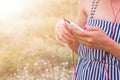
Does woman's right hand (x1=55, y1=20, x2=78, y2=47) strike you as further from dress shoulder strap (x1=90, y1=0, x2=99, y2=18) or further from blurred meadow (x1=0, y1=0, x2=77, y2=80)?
blurred meadow (x1=0, y1=0, x2=77, y2=80)

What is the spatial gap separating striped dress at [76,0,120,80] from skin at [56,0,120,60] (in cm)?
2

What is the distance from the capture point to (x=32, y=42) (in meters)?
1.66

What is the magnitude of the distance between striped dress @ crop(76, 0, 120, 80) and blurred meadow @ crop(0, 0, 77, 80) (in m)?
0.77

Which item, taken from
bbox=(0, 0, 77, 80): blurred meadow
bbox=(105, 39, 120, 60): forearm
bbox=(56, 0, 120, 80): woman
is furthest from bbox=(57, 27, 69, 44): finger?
bbox=(0, 0, 77, 80): blurred meadow

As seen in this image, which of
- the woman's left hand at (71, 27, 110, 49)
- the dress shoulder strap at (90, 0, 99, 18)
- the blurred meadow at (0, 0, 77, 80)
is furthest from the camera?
the blurred meadow at (0, 0, 77, 80)

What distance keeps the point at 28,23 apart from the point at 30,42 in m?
0.09

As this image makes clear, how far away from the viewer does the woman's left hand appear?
78cm

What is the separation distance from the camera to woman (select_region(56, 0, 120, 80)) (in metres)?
0.79

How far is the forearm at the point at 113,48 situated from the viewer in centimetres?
80

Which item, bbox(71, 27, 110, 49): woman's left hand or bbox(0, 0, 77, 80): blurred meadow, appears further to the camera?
bbox(0, 0, 77, 80): blurred meadow

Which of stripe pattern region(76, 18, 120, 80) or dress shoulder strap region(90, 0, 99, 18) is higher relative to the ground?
dress shoulder strap region(90, 0, 99, 18)

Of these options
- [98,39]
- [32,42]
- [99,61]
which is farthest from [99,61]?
[32,42]

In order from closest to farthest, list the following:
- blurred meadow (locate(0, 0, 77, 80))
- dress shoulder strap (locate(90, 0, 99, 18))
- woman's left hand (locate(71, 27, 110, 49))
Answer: woman's left hand (locate(71, 27, 110, 49))
dress shoulder strap (locate(90, 0, 99, 18))
blurred meadow (locate(0, 0, 77, 80))

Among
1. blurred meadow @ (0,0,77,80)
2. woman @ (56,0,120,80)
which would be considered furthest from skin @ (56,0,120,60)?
blurred meadow @ (0,0,77,80)
